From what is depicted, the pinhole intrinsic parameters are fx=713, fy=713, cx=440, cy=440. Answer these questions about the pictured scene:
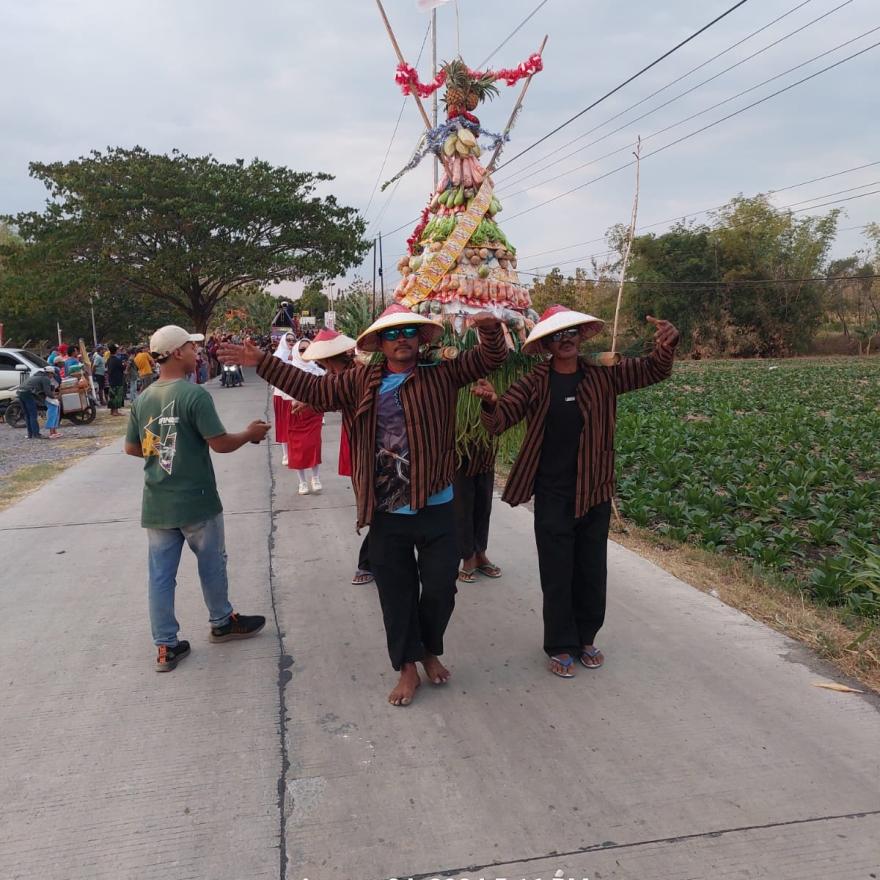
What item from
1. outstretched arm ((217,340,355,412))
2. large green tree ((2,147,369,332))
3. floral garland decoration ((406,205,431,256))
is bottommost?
outstretched arm ((217,340,355,412))

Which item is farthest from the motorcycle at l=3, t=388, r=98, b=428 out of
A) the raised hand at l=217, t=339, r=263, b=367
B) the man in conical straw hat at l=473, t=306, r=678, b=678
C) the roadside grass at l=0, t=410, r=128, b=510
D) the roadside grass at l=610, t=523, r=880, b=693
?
the man in conical straw hat at l=473, t=306, r=678, b=678

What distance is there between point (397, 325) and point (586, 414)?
103cm

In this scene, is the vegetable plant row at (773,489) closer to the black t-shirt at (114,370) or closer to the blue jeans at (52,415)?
the blue jeans at (52,415)

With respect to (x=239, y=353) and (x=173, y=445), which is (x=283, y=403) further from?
(x=239, y=353)

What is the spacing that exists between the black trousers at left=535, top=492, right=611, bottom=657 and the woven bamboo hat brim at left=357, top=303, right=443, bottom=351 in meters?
0.99

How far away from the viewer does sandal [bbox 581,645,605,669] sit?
371cm

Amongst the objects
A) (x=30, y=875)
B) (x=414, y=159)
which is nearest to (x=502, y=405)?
(x=30, y=875)

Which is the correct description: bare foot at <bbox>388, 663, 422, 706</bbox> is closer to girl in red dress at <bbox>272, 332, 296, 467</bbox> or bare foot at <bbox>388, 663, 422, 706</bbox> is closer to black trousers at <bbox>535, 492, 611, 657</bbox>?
black trousers at <bbox>535, 492, 611, 657</bbox>

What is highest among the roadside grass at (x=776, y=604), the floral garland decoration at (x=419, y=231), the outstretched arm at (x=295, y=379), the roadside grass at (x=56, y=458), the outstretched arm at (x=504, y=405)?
the floral garland decoration at (x=419, y=231)

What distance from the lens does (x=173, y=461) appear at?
3.66 metres

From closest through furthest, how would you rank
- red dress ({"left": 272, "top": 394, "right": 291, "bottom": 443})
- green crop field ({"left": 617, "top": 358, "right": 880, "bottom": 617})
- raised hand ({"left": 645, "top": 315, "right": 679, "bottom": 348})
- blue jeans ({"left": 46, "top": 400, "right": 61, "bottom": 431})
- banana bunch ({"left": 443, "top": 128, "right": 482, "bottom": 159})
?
raised hand ({"left": 645, "top": 315, "right": 679, "bottom": 348}), banana bunch ({"left": 443, "top": 128, "right": 482, "bottom": 159}), green crop field ({"left": 617, "top": 358, "right": 880, "bottom": 617}), red dress ({"left": 272, "top": 394, "right": 291, "bottom": 443}), blue jeans ({"left": 46, "top": 400, "right": 61, "bottom": 431})

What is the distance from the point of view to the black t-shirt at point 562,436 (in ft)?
11.5

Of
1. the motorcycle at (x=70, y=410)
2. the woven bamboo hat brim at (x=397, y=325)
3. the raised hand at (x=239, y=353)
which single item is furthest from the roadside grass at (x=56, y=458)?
the woven bamboo hat brim at (x=397, y=325)

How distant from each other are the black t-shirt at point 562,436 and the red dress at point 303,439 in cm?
399
